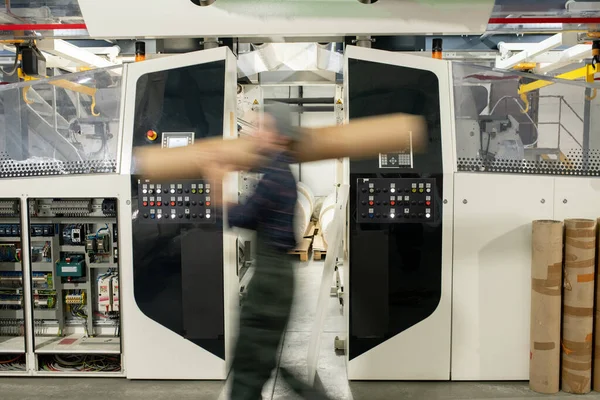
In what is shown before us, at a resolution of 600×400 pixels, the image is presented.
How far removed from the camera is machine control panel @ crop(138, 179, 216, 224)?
329 centimetres

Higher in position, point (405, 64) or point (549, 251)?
point (405, 64)

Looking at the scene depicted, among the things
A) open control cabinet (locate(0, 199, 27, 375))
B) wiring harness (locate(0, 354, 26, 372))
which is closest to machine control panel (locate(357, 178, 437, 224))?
open control cabinet (locate(0, 199, 27, 375))

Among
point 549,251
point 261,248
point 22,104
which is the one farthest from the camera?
point 22,104

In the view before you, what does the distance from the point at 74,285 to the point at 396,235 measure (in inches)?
99.8

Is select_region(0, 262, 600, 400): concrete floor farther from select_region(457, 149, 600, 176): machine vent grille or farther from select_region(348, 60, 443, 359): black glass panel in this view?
select_region(457, 149, 600, 176): machine vent grille

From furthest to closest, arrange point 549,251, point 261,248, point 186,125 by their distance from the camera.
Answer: point 186,125, point 549,251, point 261,248

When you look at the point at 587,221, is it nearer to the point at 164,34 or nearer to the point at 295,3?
the point at 295,3

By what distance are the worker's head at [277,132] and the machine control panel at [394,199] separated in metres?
1.50

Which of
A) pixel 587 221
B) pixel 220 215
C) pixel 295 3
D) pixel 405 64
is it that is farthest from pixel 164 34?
pixel 587 221

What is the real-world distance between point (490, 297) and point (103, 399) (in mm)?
2730

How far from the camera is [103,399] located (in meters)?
3.21

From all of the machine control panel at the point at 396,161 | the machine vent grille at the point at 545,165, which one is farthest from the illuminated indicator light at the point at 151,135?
the machine vent grille at the point at 545,165

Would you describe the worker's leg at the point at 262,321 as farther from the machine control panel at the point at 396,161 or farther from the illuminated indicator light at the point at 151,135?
the illuminated indicator light at the point at 151,135

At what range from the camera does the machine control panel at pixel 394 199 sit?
10.7 ft
